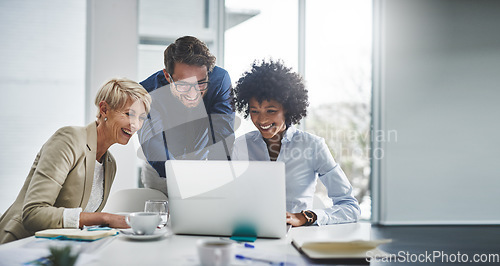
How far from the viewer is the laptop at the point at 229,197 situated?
4.22 feet

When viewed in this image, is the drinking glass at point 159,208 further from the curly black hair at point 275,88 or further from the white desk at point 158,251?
the curly black hair at point 275,88

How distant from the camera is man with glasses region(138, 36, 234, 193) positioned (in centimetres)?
287

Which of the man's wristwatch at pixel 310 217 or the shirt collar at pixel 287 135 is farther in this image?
the shirt collar at pixel 287 135

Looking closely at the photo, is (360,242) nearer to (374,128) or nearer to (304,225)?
(304,225)

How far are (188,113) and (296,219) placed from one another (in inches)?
60.0

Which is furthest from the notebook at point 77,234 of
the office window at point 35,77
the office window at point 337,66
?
the office window at point 337,66

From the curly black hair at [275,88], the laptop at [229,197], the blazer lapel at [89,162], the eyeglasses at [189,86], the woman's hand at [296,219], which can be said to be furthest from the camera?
the eyeglasses at [189,86]

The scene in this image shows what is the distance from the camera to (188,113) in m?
2.94

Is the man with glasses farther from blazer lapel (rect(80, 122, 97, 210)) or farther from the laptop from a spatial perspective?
the laptop

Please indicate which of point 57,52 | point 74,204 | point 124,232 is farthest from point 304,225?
point 57,52

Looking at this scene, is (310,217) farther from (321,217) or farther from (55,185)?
(55,185)

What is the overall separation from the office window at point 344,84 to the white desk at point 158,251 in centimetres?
334

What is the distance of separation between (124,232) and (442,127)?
4.20 m

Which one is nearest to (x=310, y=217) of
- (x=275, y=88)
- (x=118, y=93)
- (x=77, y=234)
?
(x=77, y=234)
